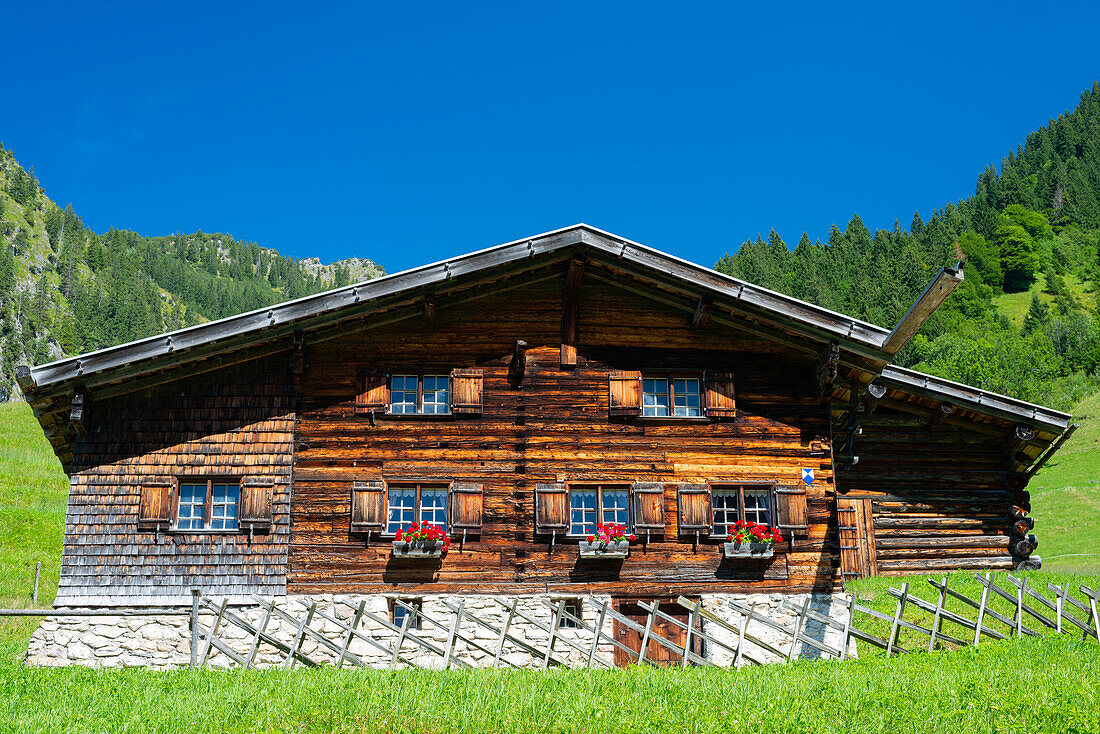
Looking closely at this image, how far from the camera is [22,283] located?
19425 centimetres

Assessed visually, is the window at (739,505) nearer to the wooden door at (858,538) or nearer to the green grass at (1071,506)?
the wooden door at (858,538)

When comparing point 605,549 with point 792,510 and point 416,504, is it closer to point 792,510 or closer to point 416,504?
point 416,504

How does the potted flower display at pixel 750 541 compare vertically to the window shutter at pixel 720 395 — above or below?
below

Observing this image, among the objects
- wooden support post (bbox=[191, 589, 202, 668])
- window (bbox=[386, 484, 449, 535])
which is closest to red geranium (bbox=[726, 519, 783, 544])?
window (bbox=[386, 484, 449, 535])

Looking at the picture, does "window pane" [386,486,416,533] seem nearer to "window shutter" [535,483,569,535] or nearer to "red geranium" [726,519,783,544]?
"window shutter" [535,483,569,535]

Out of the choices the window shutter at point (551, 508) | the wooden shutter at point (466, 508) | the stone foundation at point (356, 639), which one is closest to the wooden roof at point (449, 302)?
the wooden shutter at point (466, 508)

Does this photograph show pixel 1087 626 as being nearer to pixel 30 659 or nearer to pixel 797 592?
pixel 797 592

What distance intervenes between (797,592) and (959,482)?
21.8 ft

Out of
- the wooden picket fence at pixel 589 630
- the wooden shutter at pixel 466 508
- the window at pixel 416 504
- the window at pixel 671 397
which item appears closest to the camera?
the wooden picket fence at pixel 589 630

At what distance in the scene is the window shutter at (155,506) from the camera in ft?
55.1

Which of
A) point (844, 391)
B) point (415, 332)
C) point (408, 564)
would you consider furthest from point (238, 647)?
point (844, 391)

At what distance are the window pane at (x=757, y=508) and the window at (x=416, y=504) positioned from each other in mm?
5805

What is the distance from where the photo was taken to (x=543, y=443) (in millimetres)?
18000

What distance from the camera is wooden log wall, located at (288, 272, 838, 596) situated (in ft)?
56.9
